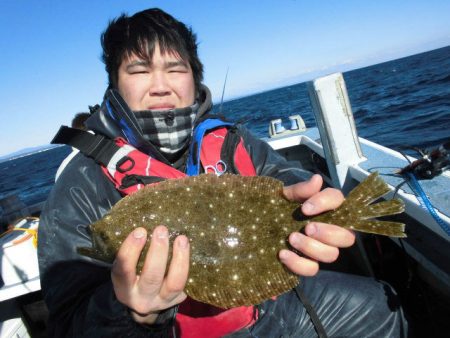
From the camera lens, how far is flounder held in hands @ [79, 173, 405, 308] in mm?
2012

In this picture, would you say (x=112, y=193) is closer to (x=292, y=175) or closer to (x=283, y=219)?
(x=283, y=219)

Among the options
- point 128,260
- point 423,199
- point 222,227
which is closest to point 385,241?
point 423,199

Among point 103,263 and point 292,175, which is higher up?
point 292,175

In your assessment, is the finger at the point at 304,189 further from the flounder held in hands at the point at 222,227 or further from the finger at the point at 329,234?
the finger at the point at 329,234

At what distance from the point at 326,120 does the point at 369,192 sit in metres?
2.25

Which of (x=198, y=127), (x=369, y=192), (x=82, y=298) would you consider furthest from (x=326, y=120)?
(x=82, y=298)

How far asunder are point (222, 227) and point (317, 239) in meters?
0.60

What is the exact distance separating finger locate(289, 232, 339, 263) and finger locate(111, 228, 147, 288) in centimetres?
87

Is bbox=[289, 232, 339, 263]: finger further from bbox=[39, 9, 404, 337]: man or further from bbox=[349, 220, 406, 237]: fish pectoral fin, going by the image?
bbox=[349, 220, 406, 237]: fish pectoral fin

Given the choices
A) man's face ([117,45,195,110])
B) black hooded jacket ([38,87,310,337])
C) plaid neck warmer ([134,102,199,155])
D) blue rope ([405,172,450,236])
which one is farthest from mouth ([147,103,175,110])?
blue rope ([405,172,450,236])

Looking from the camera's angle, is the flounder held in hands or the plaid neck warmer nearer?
the flounder held in hands

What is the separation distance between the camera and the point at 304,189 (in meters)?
1.92

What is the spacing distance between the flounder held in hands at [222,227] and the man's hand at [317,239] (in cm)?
16

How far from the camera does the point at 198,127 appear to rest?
9.22 ft
